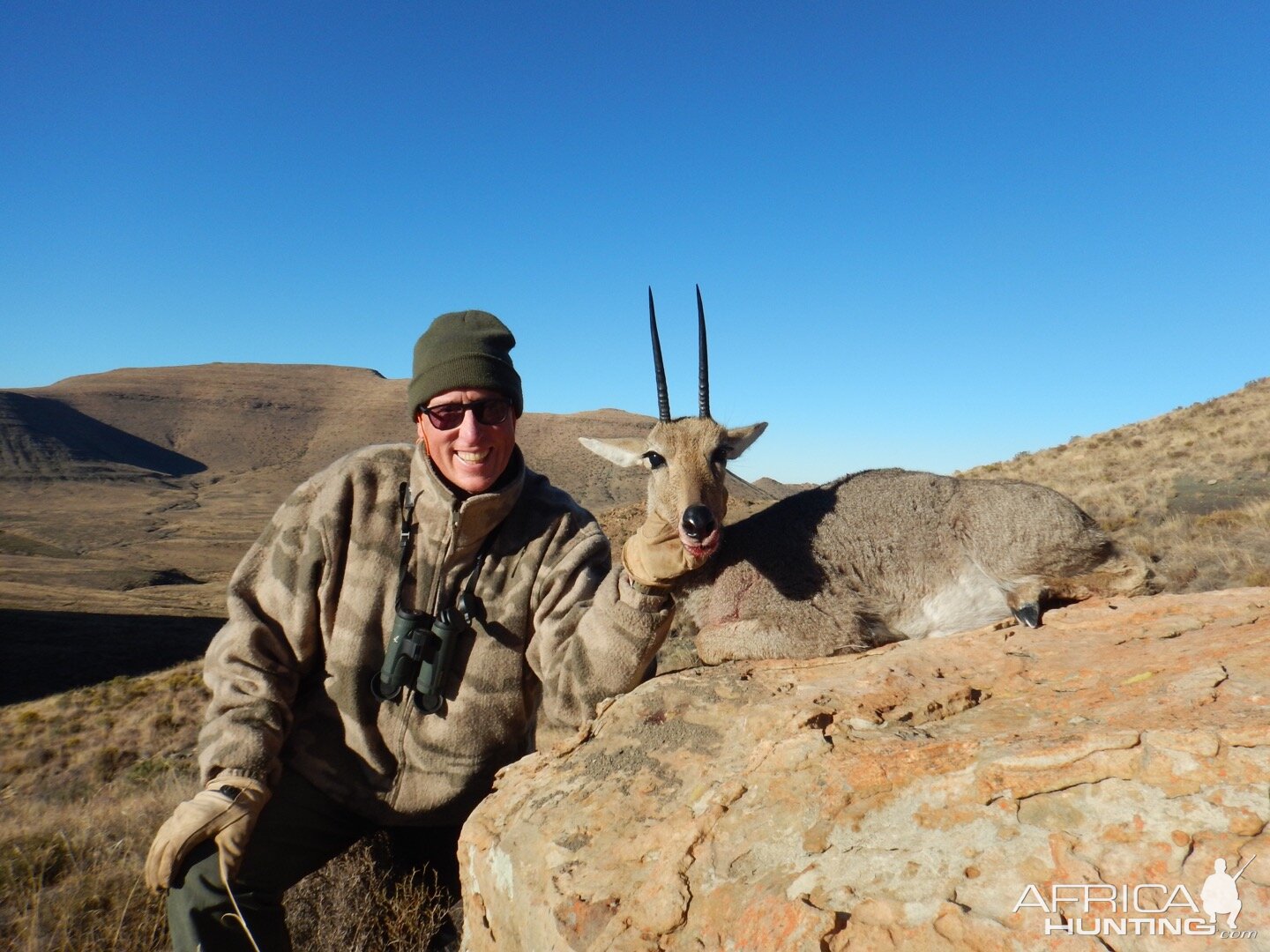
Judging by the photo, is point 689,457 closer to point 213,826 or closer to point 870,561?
point 870,561

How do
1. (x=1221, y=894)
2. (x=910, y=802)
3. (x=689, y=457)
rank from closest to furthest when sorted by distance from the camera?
1. (x=1221, y=894)
2. (x=910, y=802)
3. (x=689, y=457)

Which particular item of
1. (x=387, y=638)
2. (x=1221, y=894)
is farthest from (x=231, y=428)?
(x=1221, y=894)

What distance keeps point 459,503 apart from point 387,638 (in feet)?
2.89

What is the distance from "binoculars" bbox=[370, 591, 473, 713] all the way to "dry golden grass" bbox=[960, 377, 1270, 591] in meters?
4.77

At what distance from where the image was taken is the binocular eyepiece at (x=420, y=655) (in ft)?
13.5

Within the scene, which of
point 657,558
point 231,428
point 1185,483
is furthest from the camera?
point 231,428

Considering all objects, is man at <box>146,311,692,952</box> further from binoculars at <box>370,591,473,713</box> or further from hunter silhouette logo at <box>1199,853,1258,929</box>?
hunter silhouette logo at <box>1199,853,1258,929</box>

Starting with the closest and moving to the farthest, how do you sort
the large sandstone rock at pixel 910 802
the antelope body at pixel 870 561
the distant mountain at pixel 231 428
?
the large sandstone rock at pixel 910 802 → the antelope body at pixel 870 561 → the distant mountain at pixel 231 428

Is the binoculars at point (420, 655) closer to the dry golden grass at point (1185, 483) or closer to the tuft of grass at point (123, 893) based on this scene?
the tuft of grass at point (123, 893)

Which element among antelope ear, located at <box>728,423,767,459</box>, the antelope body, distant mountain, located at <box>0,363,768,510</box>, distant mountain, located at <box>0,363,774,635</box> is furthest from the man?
distant mountain, located at <box>0,363,768,510</box>

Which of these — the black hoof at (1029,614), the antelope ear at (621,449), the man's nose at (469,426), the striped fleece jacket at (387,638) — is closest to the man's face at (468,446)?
the man's nose at (469,426)

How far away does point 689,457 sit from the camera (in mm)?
5008

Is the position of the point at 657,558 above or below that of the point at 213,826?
above

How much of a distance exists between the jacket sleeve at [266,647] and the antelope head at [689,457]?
6.77 feet
